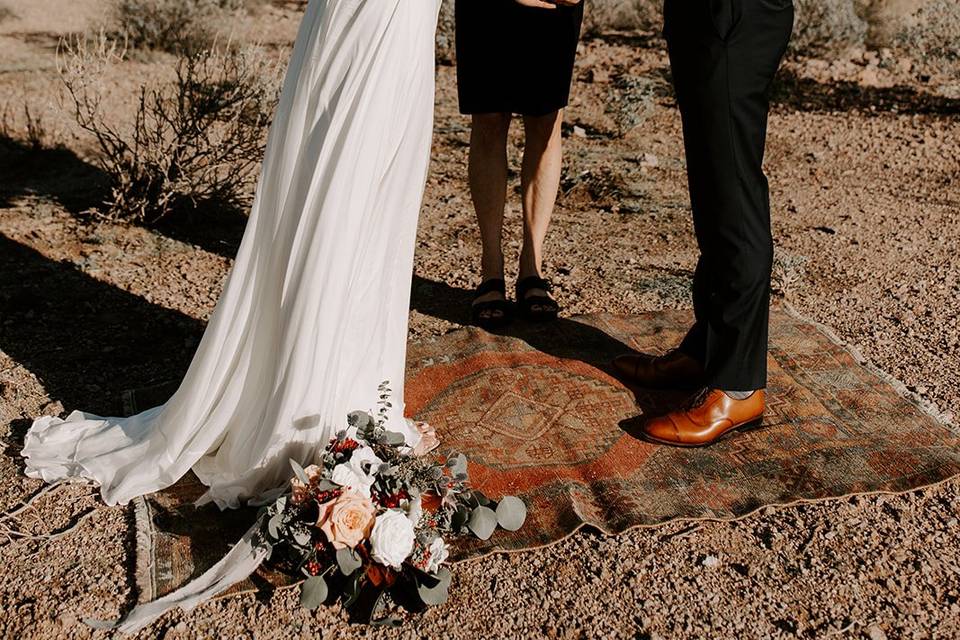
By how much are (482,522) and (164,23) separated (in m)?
6.66

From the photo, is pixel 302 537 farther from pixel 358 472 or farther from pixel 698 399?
pixel 698 399

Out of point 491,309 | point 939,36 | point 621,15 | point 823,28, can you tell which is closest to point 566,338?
point 491,309

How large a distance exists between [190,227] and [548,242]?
1957 millimetres

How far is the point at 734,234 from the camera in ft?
10.4

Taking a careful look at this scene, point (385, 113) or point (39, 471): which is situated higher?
point (385, 113)

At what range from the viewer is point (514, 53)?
3.91 metres

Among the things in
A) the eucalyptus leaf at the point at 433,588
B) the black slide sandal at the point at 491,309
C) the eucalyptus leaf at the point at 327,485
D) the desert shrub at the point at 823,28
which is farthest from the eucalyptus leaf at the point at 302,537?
the desert shrub at the point at 823,28

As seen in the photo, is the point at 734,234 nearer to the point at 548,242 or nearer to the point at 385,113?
the point at 385,113

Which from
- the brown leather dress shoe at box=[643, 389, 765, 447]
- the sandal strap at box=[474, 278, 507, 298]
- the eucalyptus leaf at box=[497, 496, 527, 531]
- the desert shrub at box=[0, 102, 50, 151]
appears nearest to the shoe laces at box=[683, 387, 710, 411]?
the brown leather dress shoe at box=[643, 389, 765, 447]

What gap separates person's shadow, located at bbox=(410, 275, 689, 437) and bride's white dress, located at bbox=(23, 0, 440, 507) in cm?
100

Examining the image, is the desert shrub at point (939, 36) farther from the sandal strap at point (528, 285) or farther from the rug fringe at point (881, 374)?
the sandal strap at point (528, 285)

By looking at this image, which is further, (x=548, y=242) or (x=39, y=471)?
(x=548, y=242)

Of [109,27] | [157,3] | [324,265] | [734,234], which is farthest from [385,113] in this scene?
[109,27]

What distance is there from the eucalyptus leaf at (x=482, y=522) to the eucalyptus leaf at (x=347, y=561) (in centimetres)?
37
